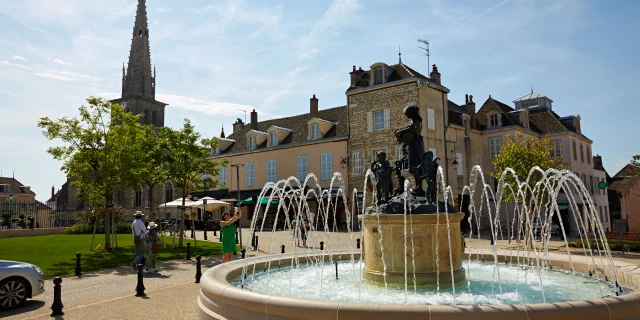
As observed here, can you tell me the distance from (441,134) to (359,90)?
22.3 ft

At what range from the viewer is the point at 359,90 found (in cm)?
3247

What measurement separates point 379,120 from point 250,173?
13.9 meters

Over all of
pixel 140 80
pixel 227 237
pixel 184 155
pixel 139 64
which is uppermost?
pixel 139 64

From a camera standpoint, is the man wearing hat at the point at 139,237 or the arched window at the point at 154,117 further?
the arched window at the point at 154,117

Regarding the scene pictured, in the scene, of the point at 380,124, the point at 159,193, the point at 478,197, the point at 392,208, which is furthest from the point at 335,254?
the point at 159,193

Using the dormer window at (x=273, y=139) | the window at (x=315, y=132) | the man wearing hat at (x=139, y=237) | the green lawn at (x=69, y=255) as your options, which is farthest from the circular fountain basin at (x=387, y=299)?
the dormer window at (x=273, y=139)

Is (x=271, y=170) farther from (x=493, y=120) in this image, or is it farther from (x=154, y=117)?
(x=154, y=117)

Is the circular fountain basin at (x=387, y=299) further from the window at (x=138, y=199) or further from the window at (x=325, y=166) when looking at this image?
the window at (x=138, y=199)

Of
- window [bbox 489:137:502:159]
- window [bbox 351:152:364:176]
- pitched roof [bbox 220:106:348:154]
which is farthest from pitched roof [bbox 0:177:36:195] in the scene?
window [bbox 489:137:502:159]

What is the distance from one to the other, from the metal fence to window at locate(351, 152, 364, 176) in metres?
20.8

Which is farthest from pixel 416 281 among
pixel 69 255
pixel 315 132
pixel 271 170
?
pixel 271 170

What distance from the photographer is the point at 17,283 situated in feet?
28.3

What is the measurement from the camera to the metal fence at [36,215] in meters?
28.8

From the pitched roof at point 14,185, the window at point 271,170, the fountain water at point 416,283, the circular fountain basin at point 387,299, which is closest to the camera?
the circular fountain basin at point 387,299
